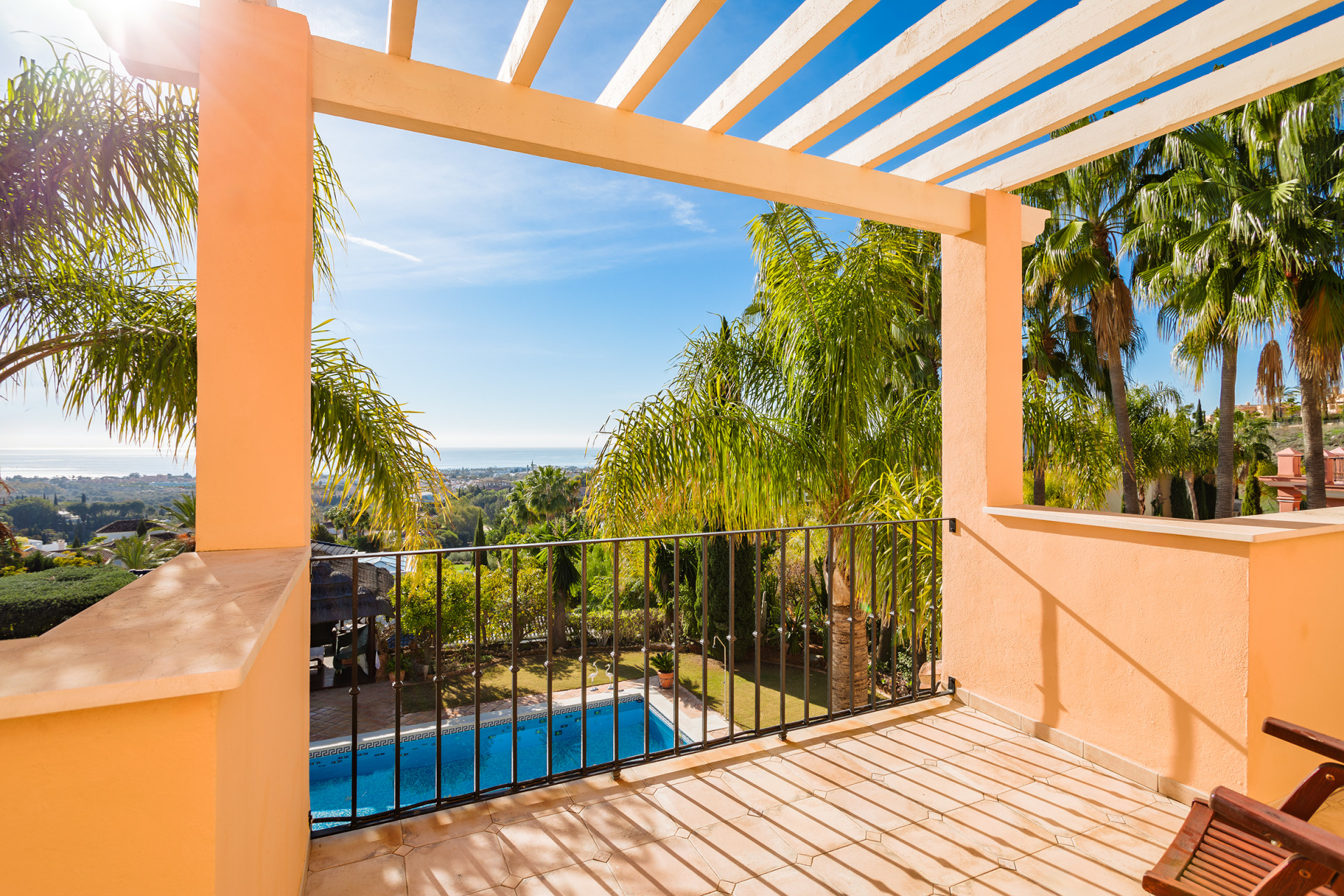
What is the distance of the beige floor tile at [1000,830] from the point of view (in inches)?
78.8

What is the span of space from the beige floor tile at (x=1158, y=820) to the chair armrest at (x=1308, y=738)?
505mm

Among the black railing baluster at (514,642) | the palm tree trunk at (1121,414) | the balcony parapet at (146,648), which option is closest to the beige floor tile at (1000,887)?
the black railing baluster at (514,642)

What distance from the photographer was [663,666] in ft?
51.6

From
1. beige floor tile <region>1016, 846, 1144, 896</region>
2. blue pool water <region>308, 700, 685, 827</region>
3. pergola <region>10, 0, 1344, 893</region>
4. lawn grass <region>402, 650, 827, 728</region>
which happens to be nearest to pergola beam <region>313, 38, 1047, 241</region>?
pergola <region>10, 0, 1344, 893</region>

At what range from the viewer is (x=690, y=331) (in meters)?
5.44

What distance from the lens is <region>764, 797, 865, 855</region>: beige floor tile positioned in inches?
80.0

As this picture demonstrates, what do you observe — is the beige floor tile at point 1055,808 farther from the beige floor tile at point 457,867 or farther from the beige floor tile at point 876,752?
the beige floor tile at point 457,867

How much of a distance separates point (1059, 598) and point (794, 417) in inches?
95.1

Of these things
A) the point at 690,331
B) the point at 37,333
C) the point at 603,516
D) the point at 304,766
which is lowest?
the point at 304,766

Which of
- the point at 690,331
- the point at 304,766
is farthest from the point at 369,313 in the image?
the point at 304,766

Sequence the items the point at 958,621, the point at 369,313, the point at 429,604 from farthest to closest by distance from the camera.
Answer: the point at 369,313, the point at 429,604, the point at 958,621

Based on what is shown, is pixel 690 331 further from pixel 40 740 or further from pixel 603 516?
pixel 40 740

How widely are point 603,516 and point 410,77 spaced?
9.27 ft

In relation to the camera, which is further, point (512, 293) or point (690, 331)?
point (512, 293)
